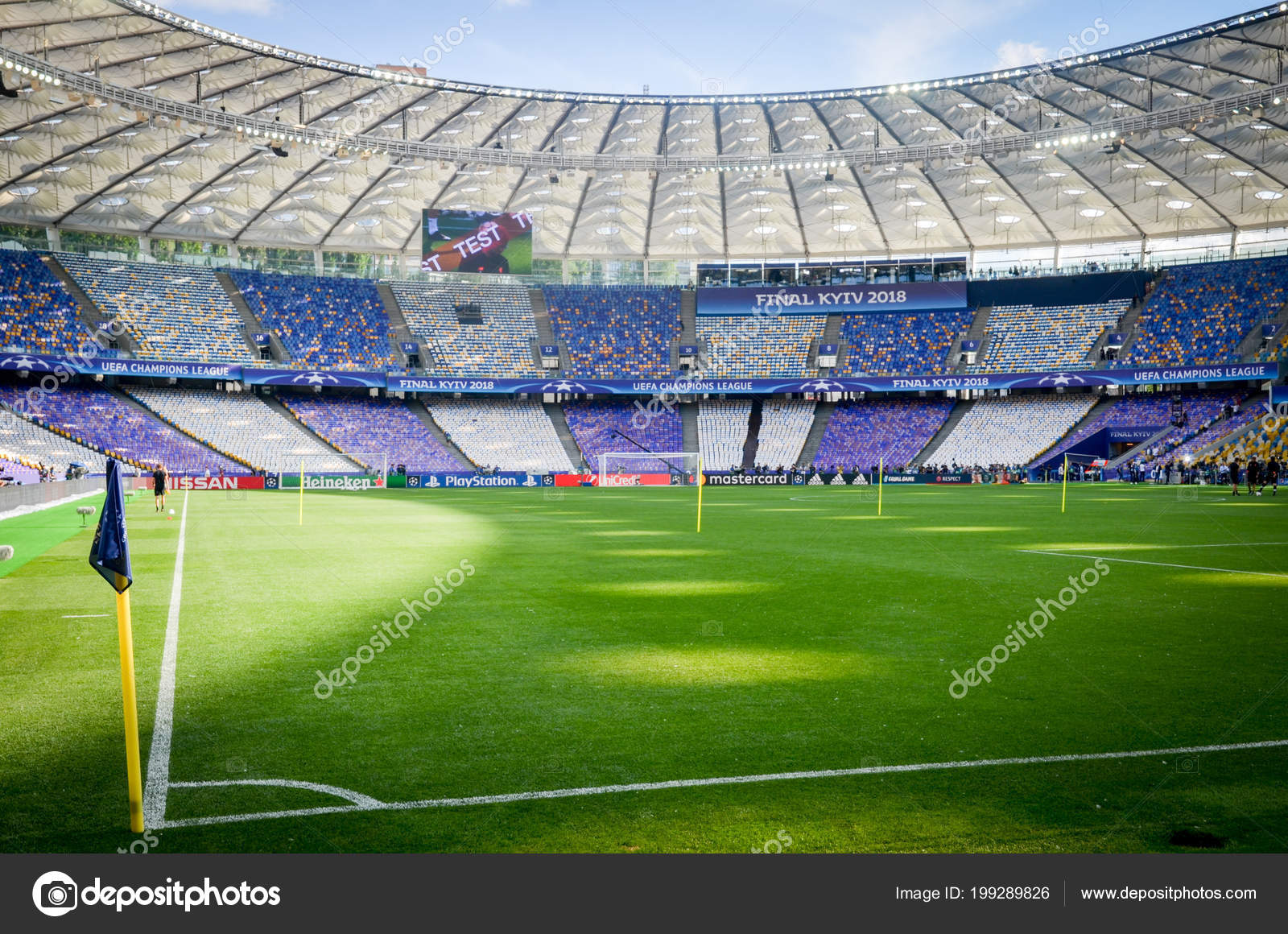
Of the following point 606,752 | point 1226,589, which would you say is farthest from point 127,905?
point 1226,589

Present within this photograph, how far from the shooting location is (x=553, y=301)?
82438 millimetres

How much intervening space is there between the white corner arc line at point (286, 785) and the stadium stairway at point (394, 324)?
7160 centimetres

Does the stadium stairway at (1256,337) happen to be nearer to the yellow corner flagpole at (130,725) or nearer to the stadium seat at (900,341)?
the stadium seat at (900,341)

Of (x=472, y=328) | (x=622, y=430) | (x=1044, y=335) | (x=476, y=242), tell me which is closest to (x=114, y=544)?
(x=476, y=242)

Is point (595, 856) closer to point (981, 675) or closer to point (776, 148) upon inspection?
point (981, 675)

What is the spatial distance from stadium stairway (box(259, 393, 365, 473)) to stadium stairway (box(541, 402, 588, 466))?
15493 millimetres

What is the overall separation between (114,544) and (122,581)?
0.21 m

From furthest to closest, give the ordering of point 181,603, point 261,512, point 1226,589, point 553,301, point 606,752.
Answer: point 553,301, point 261,512, point 1226,589, point 181,603, point 606,752

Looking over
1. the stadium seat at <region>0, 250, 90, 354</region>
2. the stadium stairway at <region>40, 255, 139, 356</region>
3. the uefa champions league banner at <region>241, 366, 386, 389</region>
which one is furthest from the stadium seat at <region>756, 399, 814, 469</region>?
the stadium seat at <region>0, 250, 90, 354</region>

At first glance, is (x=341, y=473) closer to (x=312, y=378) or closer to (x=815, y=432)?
(x=312, y=378)

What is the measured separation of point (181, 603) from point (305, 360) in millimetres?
62004

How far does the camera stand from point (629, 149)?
6238cm

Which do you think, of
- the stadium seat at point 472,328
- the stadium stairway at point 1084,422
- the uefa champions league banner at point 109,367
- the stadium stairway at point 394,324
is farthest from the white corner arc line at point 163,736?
the stadium stairway at point 1084,422

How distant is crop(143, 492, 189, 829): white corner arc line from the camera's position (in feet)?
18.1
